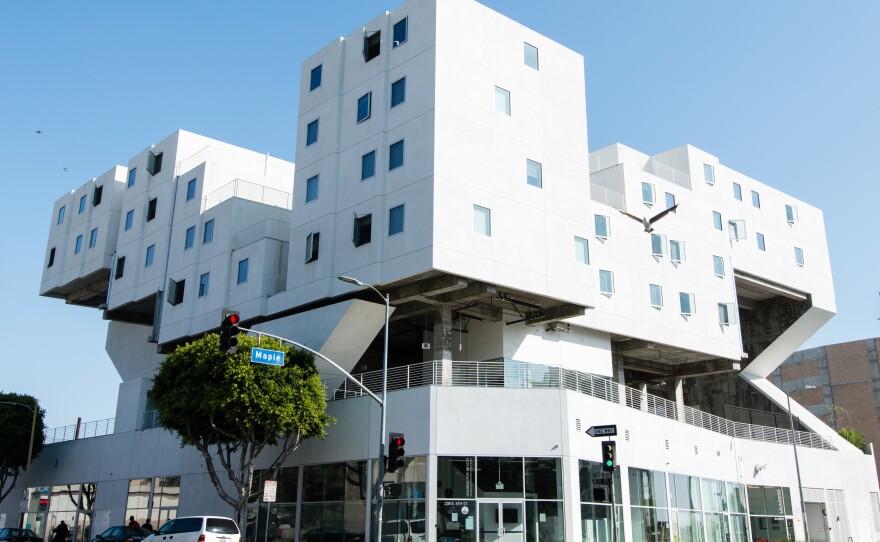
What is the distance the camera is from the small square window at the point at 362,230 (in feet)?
131

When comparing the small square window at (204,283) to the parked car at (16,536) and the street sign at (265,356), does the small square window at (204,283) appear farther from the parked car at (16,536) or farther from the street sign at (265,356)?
the street sign at (265,356)

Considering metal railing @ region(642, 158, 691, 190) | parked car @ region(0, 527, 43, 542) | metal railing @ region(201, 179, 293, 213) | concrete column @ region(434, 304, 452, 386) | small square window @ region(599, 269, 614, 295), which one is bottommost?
parked car @ region(0, 527, 43, 542)

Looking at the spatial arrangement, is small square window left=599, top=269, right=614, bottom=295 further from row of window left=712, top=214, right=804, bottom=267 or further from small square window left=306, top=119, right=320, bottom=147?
small square window left=306, top=119, right=320, bottom=147

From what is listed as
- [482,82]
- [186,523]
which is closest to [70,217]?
[482,82]

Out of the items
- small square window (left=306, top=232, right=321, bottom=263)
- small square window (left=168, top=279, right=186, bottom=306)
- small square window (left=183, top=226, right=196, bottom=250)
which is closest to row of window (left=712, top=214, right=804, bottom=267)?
small square window (left=306, top=232, right=321, bottom=263)

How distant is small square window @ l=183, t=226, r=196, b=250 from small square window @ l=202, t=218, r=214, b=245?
40.6 inches

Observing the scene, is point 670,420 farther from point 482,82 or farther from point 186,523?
point 186,523

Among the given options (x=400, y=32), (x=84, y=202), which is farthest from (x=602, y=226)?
(x=84, y=202)

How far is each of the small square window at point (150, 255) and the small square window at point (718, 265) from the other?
1485 inches

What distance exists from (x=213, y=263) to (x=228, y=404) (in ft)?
54.7

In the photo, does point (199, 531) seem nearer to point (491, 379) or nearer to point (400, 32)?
point (491, 379)

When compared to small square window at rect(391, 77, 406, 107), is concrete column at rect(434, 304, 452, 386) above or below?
below

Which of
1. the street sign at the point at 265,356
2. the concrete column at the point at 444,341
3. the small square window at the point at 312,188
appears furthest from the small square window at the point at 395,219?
the street sign at the point at 265,356

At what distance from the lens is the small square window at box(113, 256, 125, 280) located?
190 ft
